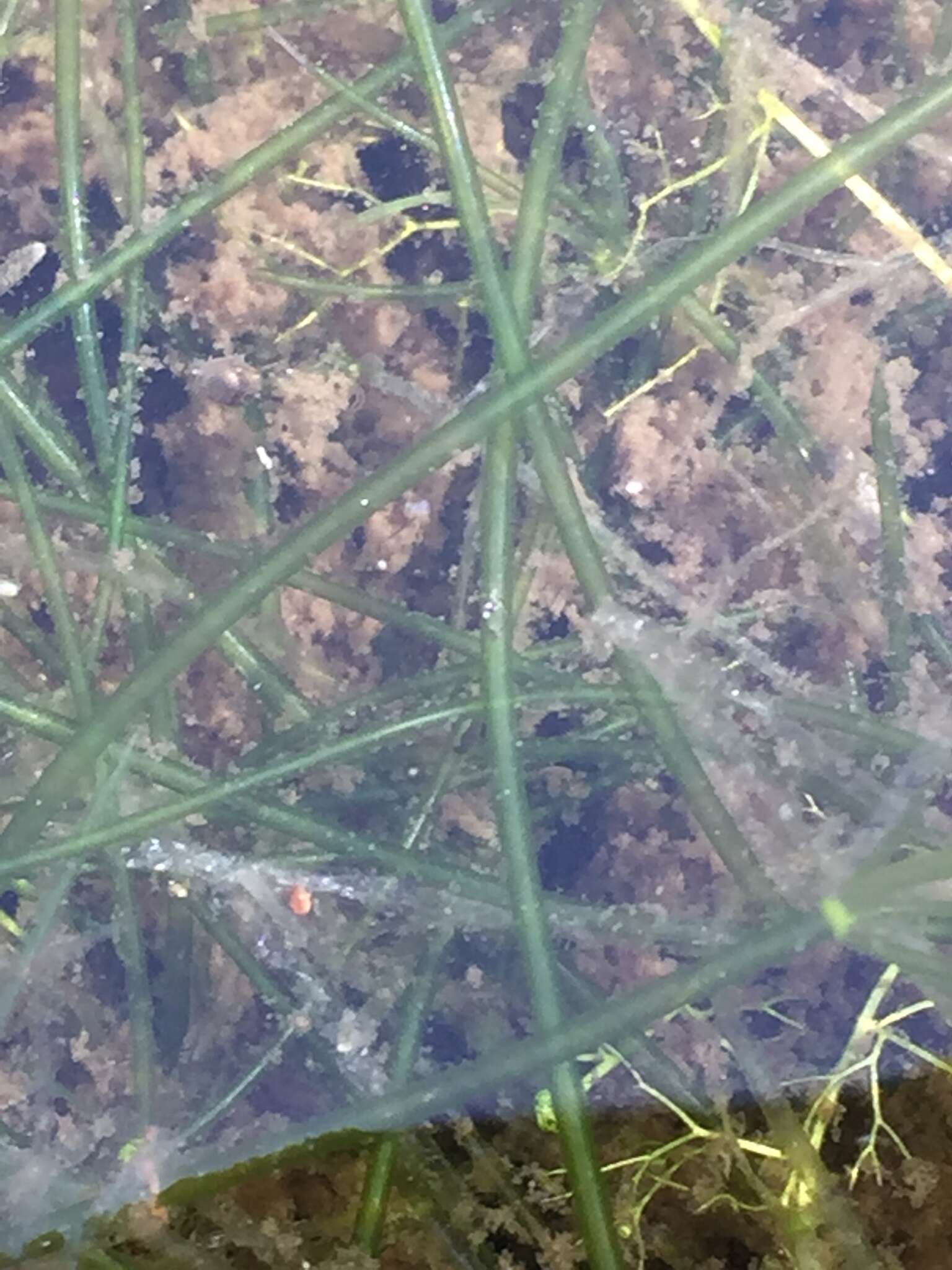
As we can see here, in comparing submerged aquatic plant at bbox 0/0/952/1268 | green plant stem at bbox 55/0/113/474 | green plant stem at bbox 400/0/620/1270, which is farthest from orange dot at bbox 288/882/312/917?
green plant stem at bbox 55/0/113/474

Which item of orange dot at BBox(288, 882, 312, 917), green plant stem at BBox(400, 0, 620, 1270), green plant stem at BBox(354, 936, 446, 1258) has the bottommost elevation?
green plant stem at BBox(354, 936, 446, 1258)

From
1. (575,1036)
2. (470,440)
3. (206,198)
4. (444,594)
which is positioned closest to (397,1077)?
(575,1036)

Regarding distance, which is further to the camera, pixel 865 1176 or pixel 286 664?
pixel 286 664

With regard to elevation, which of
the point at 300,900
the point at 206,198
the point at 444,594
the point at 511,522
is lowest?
the point at 300,900

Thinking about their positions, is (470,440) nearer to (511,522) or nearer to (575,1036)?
(511,522)

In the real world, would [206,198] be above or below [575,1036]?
above

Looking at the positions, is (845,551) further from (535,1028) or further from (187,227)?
(187,227)

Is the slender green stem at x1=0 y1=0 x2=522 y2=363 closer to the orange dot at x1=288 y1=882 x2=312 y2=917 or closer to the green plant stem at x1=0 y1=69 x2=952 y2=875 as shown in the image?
the green plant stem at x1=0 y1=69 x2=952 y2=875

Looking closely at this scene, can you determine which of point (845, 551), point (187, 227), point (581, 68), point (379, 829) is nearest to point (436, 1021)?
point (379, 829)
